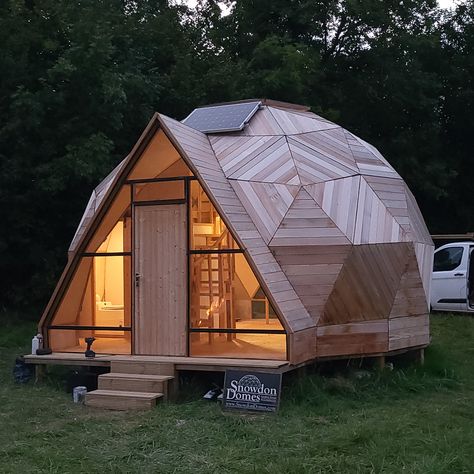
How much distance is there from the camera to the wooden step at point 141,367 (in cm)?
832

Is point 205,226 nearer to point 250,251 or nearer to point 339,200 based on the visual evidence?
point 250,251

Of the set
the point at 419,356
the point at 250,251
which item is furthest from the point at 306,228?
the point at 419,356

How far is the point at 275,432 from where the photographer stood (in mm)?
6652

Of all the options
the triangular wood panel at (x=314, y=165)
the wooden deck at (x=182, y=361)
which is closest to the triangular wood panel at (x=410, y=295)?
the triangular wood panel at (x=314, y=165)

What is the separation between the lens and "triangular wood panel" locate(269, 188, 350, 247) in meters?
8.88

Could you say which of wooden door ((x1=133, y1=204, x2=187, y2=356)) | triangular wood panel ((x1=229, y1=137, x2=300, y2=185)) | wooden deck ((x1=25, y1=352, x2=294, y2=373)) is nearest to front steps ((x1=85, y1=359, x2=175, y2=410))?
wooden deck ((x1=25, y1=352, x2=294, y2=373))

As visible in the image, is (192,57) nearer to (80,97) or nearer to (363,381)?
Result: (80,97)

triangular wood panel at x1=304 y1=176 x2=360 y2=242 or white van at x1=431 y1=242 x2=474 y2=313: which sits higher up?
triangular wood panel at x1=304 y1=176 x2=360 y2=242

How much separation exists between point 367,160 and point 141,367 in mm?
4451

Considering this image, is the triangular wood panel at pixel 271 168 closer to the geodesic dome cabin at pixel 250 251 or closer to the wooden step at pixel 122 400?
the geodesic dome cabin at pixel 250 251

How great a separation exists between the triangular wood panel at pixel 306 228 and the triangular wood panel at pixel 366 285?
1.07 ft

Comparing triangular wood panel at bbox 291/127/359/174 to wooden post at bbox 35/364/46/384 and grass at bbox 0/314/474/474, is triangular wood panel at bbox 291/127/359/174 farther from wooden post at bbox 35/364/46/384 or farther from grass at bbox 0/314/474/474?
wooden post at bbox 35/364/46/384

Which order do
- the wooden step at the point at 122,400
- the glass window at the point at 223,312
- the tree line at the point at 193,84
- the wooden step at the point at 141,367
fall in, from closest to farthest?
the wooden step at the point at 122,400
the wooden step at the point at 141,367
the glass window at the point at 223,312
the tree line at the point at 193,84

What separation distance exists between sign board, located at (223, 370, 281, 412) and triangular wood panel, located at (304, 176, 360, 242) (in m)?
2.26
